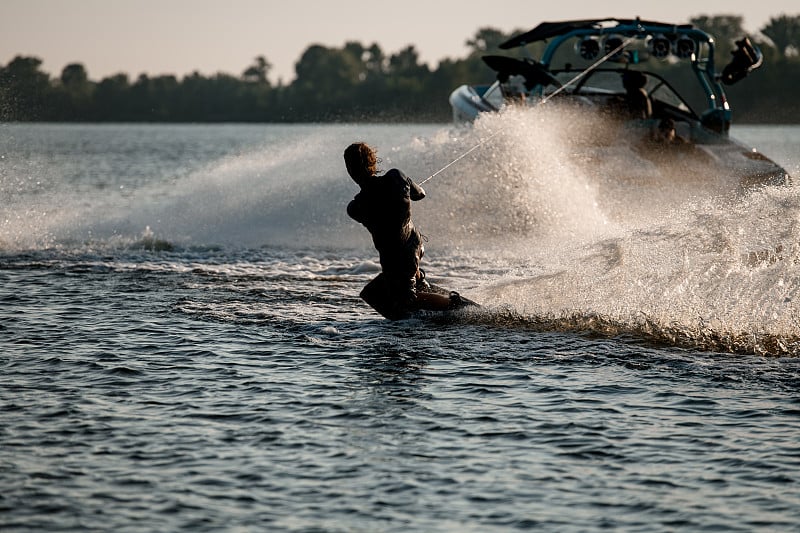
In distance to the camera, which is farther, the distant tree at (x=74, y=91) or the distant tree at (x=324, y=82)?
the distant tree at (x=74, y=91)

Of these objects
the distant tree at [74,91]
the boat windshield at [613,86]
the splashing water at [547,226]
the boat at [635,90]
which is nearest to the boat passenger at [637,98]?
the boat at [635,90]

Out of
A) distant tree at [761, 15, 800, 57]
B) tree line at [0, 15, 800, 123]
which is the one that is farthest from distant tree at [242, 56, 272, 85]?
distant tree at [761, 15, 800, 57]

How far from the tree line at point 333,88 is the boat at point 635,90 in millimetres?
58348

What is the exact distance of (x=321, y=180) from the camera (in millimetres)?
20359

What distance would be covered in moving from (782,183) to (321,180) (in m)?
7.67

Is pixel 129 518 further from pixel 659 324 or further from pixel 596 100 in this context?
pixel 596 100

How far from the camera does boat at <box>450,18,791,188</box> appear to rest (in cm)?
1834

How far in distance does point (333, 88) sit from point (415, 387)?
11142 cm

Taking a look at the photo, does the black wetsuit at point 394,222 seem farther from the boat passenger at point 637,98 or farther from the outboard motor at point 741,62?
the outboard motor at point 741,62

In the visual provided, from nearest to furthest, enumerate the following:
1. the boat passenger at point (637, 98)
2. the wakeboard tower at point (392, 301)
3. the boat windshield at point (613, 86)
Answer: the wakeboard tower at point (392, 301) < the boat passenger at point (637, 98) < the boat windshield at point (613, 86)

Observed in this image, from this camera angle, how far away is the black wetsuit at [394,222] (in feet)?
33.5

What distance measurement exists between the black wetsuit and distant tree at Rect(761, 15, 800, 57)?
Answer: 81805mm

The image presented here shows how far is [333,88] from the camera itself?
118062mm

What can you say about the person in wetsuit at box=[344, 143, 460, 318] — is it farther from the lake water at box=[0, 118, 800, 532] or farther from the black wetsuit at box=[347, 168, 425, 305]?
the lake water at box=[0, 118, 800, 532]
